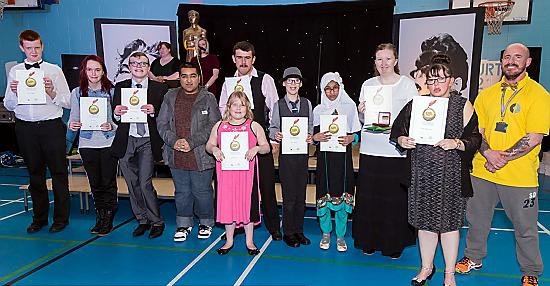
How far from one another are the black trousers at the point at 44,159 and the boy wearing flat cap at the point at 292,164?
215 cm

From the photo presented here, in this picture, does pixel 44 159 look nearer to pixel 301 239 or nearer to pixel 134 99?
pixel 134 99

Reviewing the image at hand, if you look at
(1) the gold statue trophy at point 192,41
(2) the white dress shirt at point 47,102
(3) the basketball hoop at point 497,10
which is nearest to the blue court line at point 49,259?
(2) the white dress shirt at point 47,102

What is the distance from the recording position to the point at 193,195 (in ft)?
14.9

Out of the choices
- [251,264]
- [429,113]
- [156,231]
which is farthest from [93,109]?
[429,113]

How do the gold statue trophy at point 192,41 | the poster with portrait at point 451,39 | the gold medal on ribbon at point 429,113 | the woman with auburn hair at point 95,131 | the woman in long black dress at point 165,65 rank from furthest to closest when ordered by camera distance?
the woman in long black dress at point 165,65
the gold statue trophy at point 192,41
the poster with portrait at point 451,39
the woman with auburn hair at point 95,131
the gold medal on ribbon at point 429,113

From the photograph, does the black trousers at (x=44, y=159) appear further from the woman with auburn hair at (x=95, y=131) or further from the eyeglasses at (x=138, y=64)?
the eyeglasses at (x=138, y=64)

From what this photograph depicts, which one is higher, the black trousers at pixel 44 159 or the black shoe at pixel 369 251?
the black trousers at pixel 44 159

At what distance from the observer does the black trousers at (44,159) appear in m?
4.58

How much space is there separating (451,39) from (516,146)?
1.85 meters

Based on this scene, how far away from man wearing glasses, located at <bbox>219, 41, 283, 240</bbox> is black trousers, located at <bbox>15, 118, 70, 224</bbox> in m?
1.69

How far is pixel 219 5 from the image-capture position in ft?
25.2

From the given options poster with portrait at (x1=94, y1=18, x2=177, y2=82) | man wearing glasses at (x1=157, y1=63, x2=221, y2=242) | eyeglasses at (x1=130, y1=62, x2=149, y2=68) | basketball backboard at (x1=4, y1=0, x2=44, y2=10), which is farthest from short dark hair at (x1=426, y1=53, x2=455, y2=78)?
basketball backboard at (x1=4, y1=0, x2=44, y2=10)

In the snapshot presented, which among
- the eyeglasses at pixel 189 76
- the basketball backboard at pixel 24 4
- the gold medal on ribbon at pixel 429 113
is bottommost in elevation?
the gold medal on ribbon at pixel 429 113

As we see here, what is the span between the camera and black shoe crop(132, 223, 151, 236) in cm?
477
